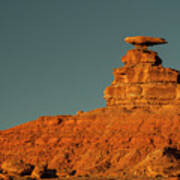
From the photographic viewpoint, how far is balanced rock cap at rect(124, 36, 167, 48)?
353 ft

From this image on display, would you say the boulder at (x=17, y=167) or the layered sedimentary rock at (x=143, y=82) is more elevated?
the layered sedimentary rock at (x=143, y=82)

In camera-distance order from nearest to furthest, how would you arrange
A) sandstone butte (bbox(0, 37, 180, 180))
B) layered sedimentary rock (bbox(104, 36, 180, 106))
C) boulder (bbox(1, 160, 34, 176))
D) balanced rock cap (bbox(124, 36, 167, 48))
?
sandstone butte (bbox(0, 37, 180, 180))
boulder (bbox(1, 160, 34, 176))
layered sedimentary rock (bbox(104, 36, 180, 106))
balanced rock cap (bbox(124, 36, 167, 48))

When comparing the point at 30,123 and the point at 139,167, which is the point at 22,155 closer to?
the point at 30,123

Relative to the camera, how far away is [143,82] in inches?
4102

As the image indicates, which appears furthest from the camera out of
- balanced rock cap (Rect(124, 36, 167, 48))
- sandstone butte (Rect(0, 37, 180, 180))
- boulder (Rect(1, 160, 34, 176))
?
balanced rock cap (Rect(124, 36, 167, 48))

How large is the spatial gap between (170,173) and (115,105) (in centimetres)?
2361

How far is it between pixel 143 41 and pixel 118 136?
1795 cm

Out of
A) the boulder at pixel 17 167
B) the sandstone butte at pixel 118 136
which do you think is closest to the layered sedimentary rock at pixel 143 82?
the sandstone butte at pixel 118 136

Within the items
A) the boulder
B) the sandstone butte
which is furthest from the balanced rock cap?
the boulder

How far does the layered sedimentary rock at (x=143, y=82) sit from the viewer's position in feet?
338

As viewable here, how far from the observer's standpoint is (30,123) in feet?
344

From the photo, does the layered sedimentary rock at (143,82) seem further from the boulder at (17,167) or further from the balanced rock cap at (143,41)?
the boulder at (17,167)

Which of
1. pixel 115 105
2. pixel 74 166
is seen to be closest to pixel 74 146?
pixel 74 166

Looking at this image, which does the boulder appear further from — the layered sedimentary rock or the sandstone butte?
the layered sedimentary rock
